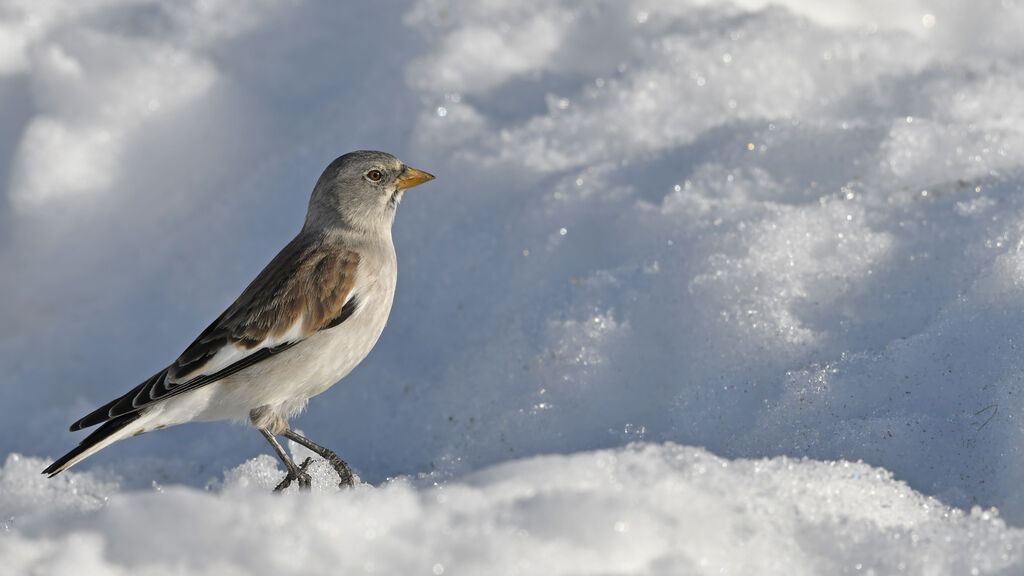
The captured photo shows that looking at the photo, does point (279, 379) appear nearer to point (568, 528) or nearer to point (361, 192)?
point (361, 192)

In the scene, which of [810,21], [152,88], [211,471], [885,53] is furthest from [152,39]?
[885,53]

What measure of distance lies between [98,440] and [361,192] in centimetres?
138

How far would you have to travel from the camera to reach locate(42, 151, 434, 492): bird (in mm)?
3429

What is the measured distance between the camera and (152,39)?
18.5ft

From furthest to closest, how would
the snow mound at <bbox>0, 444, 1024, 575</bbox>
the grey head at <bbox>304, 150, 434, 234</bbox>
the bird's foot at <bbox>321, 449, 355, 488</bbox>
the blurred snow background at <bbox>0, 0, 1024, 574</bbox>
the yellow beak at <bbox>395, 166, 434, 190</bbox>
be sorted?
the yellow beak at <bbox>395, 166, 434, 190</bbox>
the grey head at <bbox>304, 150, 434, 234</bbox>
the bird's foot at <bbox>321, 449, 355, 488</bbox>
the blurred snow background at <bbox>0, 0, 1024, 574</bbox>
the snow mound at <bbox>0, 444, 1024, 575</bbox>

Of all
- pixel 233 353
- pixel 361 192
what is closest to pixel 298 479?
pixel 233 353

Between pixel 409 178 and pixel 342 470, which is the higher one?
pixel 409 178

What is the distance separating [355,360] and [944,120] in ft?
9.57

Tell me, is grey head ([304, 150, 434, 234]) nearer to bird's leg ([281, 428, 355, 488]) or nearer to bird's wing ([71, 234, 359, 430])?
bird's wing ([71, 234, 359, 430])

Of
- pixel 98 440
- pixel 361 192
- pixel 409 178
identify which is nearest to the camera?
pixel 98 440

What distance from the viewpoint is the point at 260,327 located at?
11.4 ft

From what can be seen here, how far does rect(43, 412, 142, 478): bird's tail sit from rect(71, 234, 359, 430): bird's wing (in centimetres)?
3

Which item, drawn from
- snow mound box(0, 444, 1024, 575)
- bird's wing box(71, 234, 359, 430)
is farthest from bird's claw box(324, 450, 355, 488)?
snow mound box(0, 444, 1024, 575)

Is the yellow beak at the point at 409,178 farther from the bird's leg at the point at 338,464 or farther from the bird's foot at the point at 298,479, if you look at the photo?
the bird's foot at the point at 298,479
